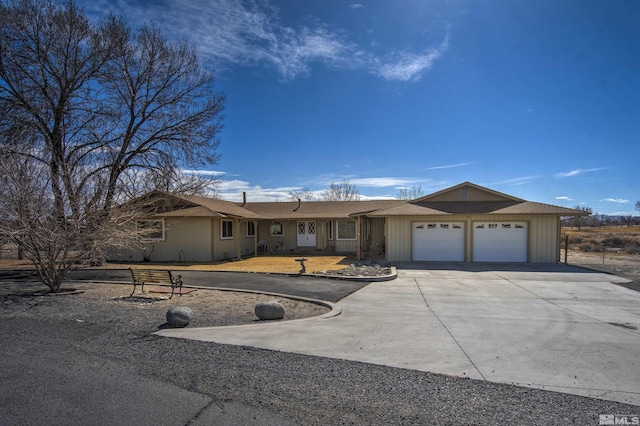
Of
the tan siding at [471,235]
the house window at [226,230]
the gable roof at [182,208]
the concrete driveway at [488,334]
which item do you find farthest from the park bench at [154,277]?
the tan siding at [471,235]

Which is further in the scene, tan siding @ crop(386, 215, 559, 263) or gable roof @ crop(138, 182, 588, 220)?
gable roof @ crop(138, 182, 588, 220)

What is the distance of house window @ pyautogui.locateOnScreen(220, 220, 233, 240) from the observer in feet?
71.7

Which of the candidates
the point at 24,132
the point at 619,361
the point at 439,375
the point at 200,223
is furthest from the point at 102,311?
the point at 24,132

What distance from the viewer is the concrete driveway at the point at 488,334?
487 cm

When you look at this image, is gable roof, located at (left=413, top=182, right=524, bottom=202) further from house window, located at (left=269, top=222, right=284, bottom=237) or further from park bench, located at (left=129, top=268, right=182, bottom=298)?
park bench, located at (left=129, top=268, right=182, bottom=298)

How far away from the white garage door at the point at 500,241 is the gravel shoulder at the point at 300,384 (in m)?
15.8

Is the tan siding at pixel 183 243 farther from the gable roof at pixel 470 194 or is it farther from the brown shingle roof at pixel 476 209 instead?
the gable roof at pixel 470 194

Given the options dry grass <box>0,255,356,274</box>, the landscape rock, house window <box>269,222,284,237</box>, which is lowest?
dry grass <box>0,255,356,274</box>

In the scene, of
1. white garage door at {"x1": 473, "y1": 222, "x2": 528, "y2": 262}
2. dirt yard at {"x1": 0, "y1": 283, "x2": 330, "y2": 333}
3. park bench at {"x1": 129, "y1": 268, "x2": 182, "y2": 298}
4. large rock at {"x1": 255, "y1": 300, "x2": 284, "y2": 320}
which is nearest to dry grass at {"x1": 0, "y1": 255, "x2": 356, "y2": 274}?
dirt yard at {"x1": 0, "y1": 283, "x2": 330, "y2": 333}

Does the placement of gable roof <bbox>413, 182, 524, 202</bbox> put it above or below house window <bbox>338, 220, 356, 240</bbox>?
above

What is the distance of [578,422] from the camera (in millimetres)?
3521

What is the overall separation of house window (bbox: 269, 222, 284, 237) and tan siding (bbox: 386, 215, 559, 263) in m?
9.78

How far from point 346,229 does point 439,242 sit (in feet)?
26.3

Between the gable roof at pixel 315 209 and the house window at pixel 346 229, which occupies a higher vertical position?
the gable roof at pixel 315 209
